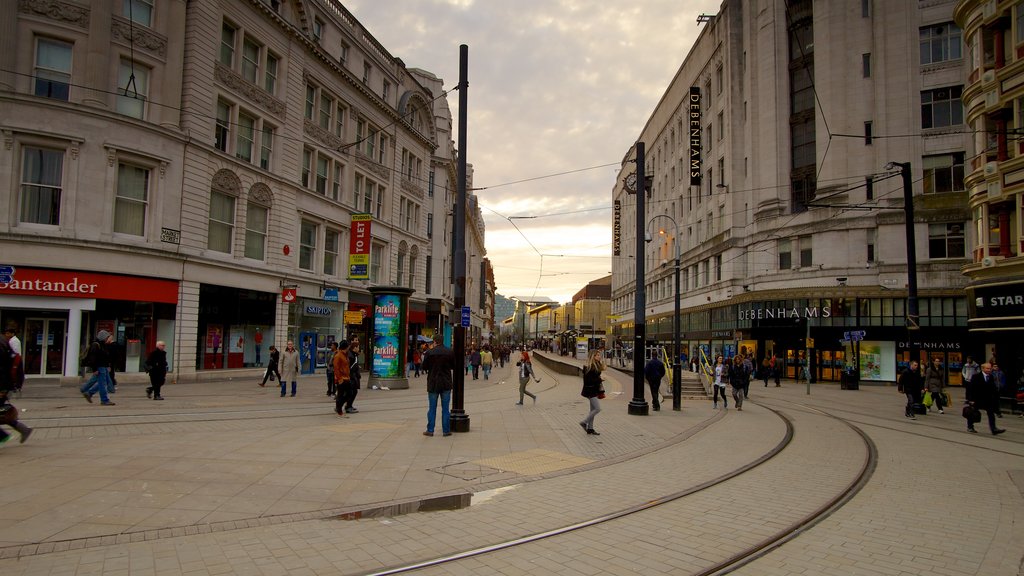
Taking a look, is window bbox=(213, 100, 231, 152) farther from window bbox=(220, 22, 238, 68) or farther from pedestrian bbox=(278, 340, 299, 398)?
pedestrian bbox=(278, 340, 299, 398)

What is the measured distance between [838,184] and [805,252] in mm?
4803

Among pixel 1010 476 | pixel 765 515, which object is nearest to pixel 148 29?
pixel 765 515

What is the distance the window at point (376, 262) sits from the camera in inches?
1558

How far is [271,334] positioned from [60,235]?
1078cm

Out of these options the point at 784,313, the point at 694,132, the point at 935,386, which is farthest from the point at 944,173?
the point at 935,386

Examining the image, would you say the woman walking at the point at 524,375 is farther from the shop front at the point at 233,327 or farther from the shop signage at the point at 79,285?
the shop front at the point at 233,327

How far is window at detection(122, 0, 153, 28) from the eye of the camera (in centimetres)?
2077

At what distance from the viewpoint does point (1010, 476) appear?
9320 millimetres

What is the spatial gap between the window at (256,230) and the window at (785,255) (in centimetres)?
3259

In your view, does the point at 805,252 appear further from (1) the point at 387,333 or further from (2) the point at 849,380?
(1) the point at 387,333

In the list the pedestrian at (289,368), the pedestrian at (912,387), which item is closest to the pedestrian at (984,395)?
the pedestrian at (912,387)

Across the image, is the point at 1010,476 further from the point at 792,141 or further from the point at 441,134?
the point at 441,134

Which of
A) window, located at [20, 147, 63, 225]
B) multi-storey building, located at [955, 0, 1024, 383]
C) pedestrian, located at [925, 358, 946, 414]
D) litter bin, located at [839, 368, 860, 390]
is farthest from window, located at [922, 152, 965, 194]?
window, located at [20, 147, 63, 225]

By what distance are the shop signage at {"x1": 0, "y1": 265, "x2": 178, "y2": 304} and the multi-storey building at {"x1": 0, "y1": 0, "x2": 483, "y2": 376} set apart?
0.05 metres
